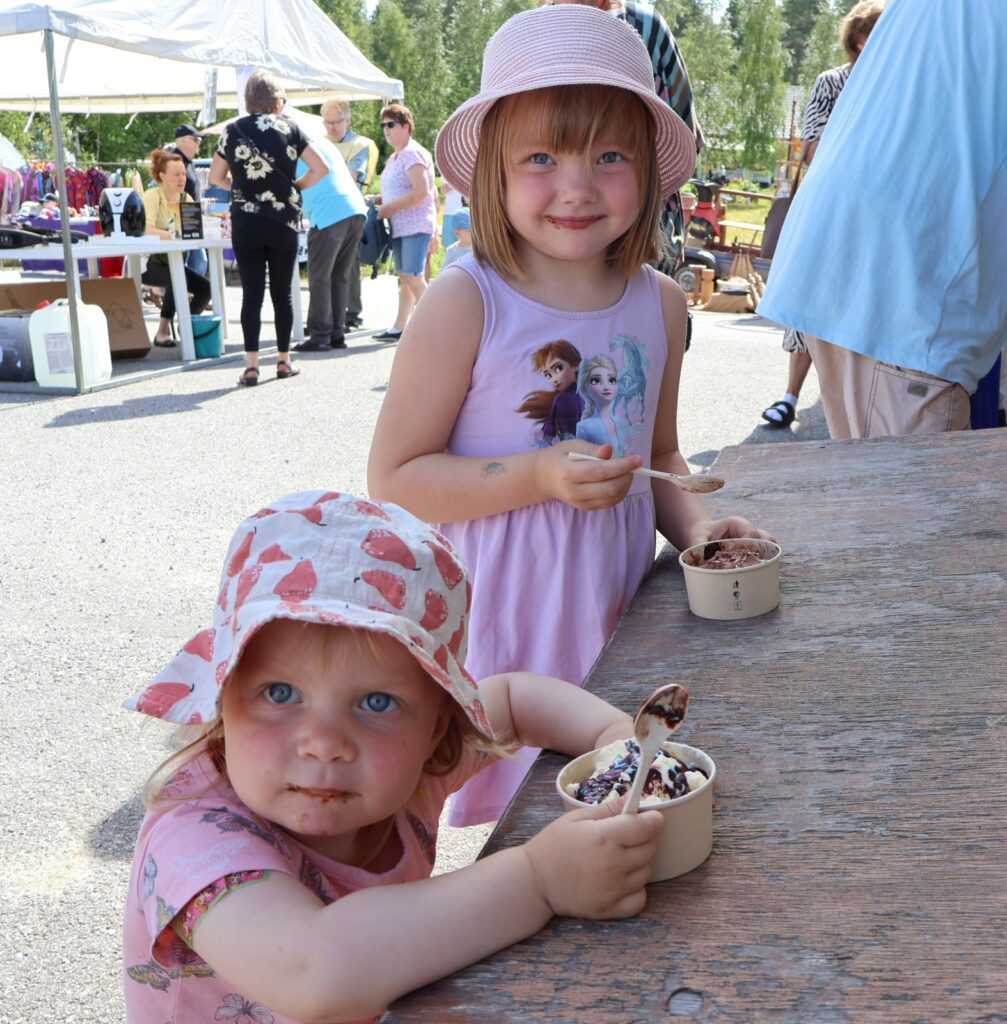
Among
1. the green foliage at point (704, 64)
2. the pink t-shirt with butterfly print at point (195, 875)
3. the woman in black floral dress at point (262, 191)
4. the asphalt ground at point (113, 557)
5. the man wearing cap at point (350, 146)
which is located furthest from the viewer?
the green foliage at point (704, 64)

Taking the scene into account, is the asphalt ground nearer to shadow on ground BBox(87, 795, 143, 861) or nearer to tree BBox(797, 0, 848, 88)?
shadow on ground BBox(87, 795, 143, 861)

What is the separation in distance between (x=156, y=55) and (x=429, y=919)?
833 centimetres

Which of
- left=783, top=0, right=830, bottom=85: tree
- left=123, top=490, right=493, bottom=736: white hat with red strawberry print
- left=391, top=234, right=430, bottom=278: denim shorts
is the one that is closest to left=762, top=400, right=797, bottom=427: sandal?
left=391, top=234, right=430, bottom=278: denim shorts

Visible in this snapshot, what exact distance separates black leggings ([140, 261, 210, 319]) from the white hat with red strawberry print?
9081 mm

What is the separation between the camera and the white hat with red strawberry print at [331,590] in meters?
1.03

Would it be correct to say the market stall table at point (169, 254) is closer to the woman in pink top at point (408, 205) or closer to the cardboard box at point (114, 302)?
the cardboard box at point (114, 302)

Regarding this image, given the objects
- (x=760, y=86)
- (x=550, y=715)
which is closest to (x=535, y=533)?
(x=550, y=715)

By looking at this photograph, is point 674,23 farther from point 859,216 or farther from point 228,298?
point 859,216

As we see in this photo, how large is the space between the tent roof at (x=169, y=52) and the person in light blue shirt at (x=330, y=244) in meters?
1.13

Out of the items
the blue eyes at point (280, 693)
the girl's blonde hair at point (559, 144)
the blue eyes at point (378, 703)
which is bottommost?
the blue eyes at point (378, 703)

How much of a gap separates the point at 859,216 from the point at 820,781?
1752 millimetres

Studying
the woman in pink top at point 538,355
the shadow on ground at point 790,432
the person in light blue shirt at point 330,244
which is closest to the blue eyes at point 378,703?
the woman in pink top at point 538,355

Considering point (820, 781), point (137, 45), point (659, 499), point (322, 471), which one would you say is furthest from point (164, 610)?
point (137, 45)

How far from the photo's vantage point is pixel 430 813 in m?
1.33
